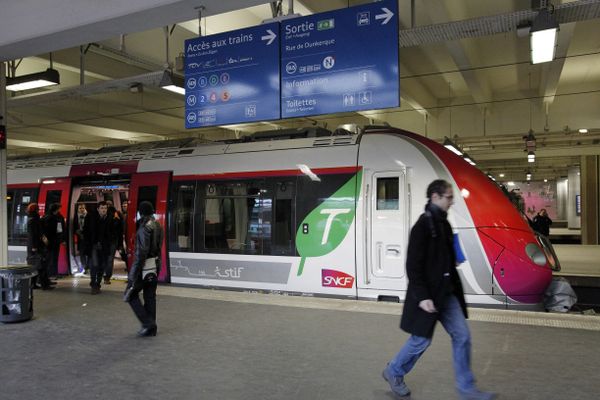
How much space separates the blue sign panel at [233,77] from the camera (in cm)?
636

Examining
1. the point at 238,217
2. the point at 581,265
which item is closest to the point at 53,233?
the point at 238,217

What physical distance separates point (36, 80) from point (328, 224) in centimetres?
574

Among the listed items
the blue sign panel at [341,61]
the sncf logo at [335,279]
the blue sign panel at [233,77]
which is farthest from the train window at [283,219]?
the blue sign panel at [341,61]

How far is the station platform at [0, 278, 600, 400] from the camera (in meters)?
3.92

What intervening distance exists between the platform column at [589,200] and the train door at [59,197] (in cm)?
2030

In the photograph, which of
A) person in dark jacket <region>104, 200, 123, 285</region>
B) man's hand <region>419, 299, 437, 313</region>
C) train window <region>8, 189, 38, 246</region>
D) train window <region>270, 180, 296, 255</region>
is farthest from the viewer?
train window <region>8, 189, 38, 246</region>

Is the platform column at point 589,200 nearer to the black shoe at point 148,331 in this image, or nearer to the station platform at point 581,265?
the station platform at point 581,265

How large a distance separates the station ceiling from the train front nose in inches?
103

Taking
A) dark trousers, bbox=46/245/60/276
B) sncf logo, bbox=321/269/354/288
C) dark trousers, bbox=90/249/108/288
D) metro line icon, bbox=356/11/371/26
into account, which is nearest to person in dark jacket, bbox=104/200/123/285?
dark trousers, bbox=90/249/108/288

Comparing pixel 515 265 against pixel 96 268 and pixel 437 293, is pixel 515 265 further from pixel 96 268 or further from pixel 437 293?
pixel 96 268

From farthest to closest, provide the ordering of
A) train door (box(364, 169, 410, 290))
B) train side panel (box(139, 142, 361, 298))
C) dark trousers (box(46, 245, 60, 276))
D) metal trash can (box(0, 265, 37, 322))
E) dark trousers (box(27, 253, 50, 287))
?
dark trousers (box(46, 245, 60, 276)), dark trousers (box(27, 253, 50, 287)), train side panel (box(139, 142, 361, 298)), train door (box(364, 169, 410, 290)), metal trash can (box(0, 265, 37, 322))

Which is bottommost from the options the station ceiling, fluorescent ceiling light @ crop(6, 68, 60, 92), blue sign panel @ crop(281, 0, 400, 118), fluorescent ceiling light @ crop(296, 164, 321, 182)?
fluorescent ceiling light @ crop(296, 164, 321, 182)

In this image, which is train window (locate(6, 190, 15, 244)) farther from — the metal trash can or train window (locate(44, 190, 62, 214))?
the metal trash can

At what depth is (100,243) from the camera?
8.45 m
